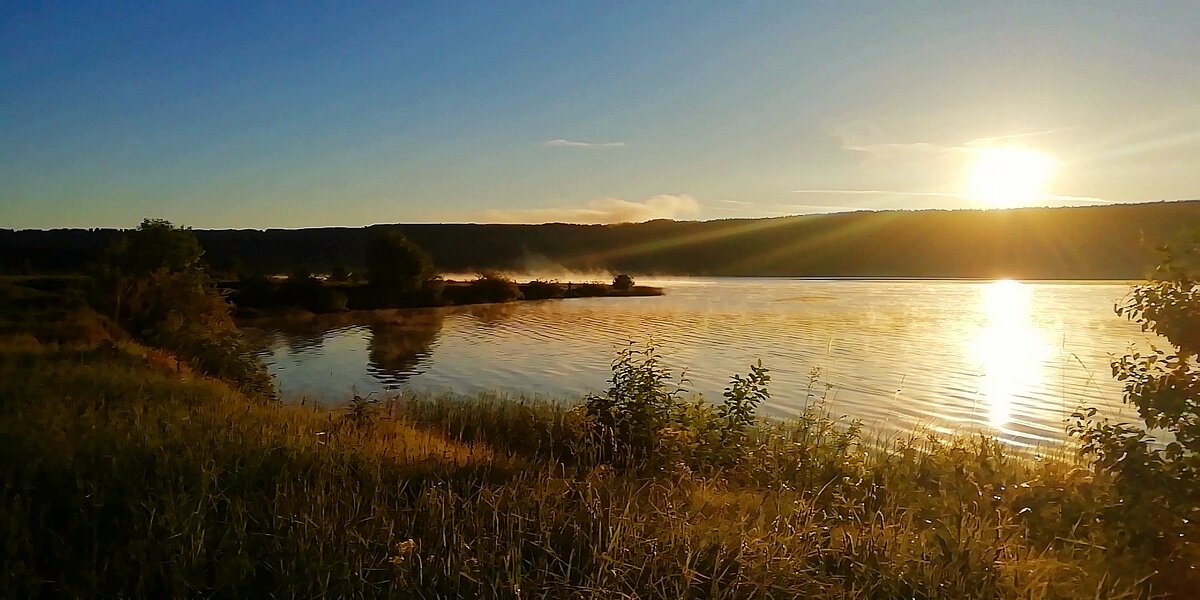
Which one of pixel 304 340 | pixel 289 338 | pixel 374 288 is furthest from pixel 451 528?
pixel 374 288

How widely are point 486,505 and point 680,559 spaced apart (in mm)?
1600

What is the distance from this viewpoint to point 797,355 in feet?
90.9

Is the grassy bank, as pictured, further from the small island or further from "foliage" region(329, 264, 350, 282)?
"foliage" region(329, 264, 350, 282)

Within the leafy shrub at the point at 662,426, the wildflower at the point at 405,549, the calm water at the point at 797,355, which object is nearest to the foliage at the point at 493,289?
the calm water at the point at 797,355

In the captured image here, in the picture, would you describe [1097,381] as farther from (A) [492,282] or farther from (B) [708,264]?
(B) [708,264]

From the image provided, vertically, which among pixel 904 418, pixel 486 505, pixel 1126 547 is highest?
pixel 486 505

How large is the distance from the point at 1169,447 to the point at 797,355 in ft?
71.2

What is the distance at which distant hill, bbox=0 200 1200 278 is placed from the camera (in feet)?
308

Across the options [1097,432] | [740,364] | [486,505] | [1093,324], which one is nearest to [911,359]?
[740,364]

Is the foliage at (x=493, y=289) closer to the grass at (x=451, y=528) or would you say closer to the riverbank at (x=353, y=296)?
the riverbank at (x=353, y=296)

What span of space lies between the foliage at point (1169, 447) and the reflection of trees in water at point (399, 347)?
70.1ft

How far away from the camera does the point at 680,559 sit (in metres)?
4.99

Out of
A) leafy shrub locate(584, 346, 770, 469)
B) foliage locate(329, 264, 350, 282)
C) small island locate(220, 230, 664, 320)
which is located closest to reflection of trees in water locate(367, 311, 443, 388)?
small island locate(220, 230, 664, 320)

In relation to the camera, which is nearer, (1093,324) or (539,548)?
(539,548)
